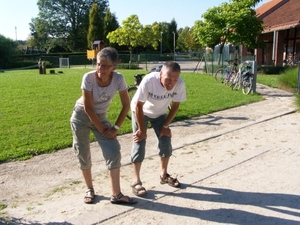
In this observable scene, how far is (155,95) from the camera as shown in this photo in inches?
152

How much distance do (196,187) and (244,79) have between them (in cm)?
891

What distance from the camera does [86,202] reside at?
3.68 m

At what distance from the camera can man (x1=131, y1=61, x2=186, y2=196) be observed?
12.3ft

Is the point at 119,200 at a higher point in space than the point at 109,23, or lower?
lower

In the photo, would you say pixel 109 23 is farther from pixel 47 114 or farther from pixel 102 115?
pixel 102 115

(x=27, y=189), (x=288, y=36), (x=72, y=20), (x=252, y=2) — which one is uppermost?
(x=72, y=20)

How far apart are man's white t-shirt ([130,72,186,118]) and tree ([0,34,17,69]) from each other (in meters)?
43.3

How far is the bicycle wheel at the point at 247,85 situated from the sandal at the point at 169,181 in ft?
28.4

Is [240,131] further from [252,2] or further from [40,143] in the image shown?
[252,2]

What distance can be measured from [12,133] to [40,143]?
3.13 feet

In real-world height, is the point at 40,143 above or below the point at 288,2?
below

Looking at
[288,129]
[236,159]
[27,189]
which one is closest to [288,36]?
[288,129]

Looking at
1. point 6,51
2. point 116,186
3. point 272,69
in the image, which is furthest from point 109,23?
point 116,186

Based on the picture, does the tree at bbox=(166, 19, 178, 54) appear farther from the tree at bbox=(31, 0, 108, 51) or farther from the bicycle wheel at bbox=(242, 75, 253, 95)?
the bicycle wheel at bbox=(242, 75, 253, 95)
